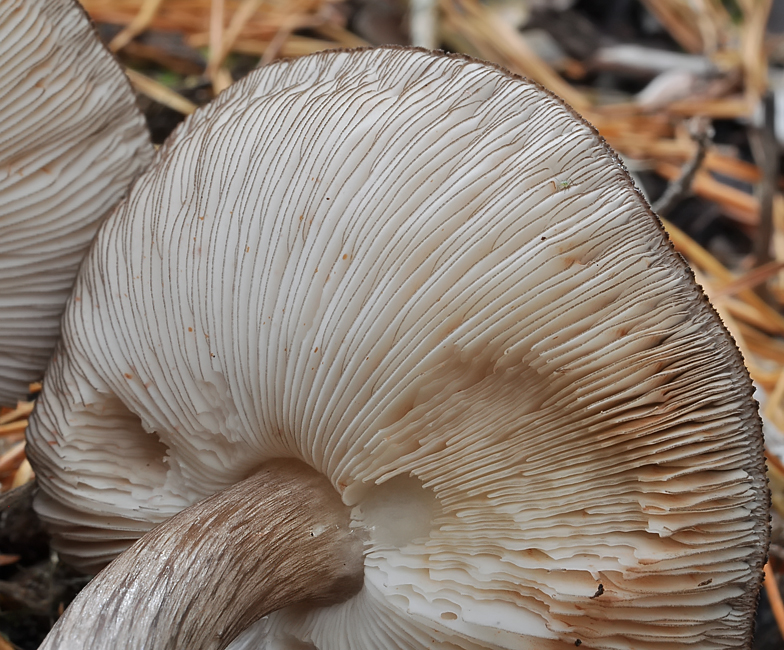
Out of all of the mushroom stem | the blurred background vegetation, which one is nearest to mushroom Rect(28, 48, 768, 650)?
the mushroom stem

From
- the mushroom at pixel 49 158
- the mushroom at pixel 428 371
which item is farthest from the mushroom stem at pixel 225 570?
the mushroom at pixel 49 158

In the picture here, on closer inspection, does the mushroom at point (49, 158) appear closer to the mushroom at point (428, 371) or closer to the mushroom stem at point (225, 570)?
the mushroom at point (428, 371)

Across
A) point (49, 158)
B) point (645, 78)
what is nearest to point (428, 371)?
point (49, 158)

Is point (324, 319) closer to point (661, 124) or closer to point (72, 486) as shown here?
point (72, 486)

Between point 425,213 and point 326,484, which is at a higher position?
point 425,213

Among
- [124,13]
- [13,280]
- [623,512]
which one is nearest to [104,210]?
[13,280]

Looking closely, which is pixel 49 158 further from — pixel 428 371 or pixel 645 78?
pixel 645 78

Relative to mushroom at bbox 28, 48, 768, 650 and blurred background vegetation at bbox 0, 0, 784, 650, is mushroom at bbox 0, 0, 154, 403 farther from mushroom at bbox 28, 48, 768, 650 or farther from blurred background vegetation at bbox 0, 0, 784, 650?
blurred background vegetation at bbox 0, 0, 784, 650
